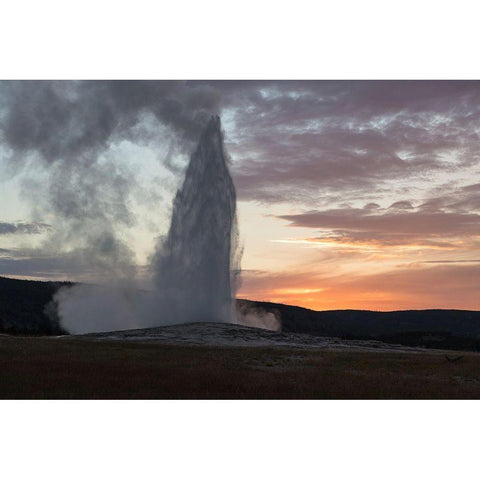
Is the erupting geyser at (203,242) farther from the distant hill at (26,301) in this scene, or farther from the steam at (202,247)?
the distant hill at (26,301)

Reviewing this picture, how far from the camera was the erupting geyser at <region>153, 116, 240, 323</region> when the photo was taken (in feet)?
191

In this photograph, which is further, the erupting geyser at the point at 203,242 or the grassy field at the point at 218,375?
the erupting geyser at the point at 203,242

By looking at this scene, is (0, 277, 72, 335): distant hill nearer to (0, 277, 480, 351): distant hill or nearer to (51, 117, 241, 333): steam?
(0, 277, 480, 351): distant hill

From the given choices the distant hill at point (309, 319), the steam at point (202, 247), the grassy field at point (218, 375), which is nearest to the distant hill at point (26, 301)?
the distant hill at point (309, 319)

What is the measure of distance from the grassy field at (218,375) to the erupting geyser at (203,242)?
22469 millimetres

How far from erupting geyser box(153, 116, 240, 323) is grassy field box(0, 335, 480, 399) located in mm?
22469

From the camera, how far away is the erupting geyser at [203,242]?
5831 cm

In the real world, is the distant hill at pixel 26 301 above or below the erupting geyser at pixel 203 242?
below

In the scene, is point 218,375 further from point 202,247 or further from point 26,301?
point 26,301

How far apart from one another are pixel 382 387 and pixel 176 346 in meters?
18.5

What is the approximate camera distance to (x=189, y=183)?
2341 inches

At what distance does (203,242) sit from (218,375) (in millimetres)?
34417

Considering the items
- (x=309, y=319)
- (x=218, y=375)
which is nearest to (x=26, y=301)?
(x=309, y=319)

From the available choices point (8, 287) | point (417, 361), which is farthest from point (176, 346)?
point (8, 287)
